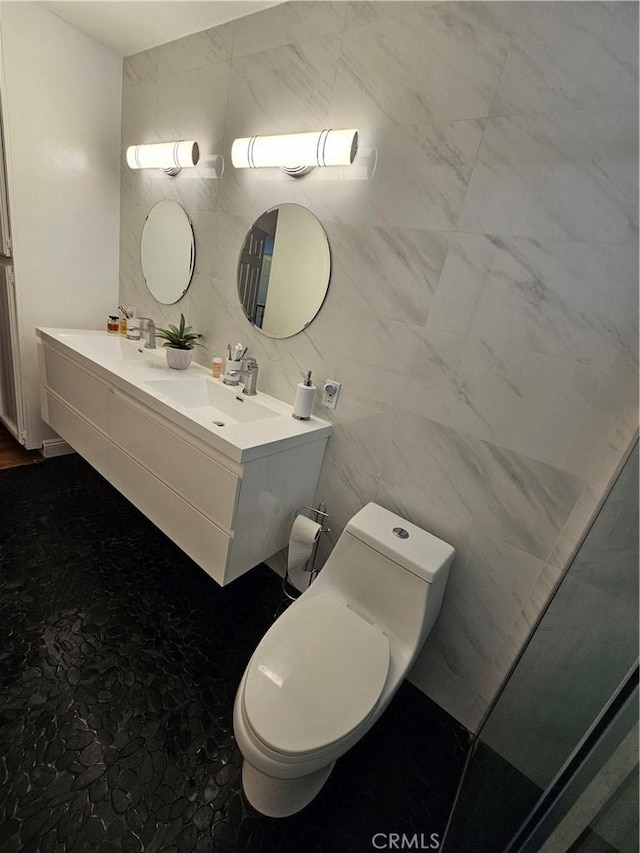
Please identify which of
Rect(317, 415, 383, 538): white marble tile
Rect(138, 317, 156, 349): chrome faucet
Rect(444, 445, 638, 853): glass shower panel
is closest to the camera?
Rect(444, 445, 638, 853): glass shower panel

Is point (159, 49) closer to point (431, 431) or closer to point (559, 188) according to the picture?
point (559, 188)

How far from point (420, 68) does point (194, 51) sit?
3.95ft

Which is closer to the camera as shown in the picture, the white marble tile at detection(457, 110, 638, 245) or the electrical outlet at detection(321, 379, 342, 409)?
the white marble tile at detection(457, 110, 638, 245)

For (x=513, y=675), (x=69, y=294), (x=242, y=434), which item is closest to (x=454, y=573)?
(x=513, y=675)

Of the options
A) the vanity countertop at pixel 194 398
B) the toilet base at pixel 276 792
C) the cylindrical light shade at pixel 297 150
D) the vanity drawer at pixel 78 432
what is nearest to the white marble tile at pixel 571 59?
the cylindrical light shade at pixel 297 150

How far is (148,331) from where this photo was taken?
6.84ft

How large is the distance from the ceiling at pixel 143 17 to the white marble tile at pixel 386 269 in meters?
0.98

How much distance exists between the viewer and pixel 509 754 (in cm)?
99

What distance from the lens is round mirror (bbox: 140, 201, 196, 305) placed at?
1.89 m

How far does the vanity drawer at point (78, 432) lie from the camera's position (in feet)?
5.80

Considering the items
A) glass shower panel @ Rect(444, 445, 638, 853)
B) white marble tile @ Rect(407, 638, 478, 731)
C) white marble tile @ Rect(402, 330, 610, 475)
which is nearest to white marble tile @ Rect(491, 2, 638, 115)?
white marble tile @ Rect(402, 330, 610, 475)

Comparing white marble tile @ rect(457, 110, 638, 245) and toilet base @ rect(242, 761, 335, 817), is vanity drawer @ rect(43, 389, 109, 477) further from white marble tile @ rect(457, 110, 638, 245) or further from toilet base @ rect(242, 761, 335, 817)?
white marble tile @ rect(457, 110, 638, 245)

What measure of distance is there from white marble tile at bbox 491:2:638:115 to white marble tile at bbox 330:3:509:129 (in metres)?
0.05

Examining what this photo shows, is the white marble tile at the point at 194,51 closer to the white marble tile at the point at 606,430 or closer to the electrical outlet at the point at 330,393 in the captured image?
the electrical outlet at the point at 330,393
